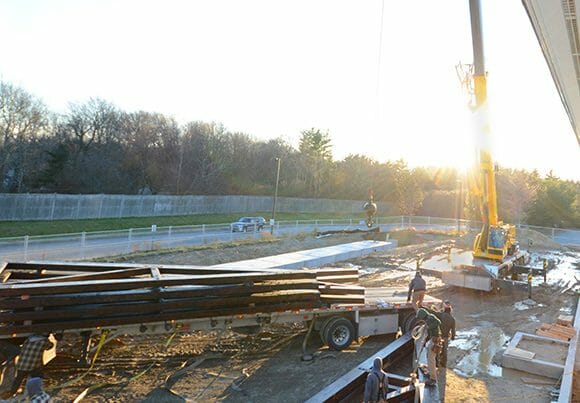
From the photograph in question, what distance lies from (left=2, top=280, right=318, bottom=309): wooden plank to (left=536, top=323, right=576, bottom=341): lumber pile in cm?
689

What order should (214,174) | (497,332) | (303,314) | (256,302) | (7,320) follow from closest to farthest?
1. (7,320)
2. (256,302)
3. (303,314)
4. (497,332)
5. (214,174)

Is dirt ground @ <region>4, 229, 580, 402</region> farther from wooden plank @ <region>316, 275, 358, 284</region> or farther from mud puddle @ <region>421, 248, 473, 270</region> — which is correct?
mud puddle @ <region>421, 248, 473, 270</region>

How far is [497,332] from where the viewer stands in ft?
41.6

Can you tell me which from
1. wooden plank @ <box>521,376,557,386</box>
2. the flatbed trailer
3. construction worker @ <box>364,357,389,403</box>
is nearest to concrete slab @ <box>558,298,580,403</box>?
wooden plank @ <box>521,376,557,386</box>

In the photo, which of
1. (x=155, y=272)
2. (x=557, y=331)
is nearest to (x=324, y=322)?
(x=155, y=272)

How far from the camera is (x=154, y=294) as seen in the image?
8219mm

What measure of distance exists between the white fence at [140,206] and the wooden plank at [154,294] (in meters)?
30.5

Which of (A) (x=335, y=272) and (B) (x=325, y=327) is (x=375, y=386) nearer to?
(B) (x=325, y=327)

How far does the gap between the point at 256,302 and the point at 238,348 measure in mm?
1870

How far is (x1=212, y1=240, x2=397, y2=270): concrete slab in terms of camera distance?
623 inches

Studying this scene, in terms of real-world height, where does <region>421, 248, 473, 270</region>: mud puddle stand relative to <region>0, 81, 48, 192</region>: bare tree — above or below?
below

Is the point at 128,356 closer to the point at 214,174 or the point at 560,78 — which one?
the point at 560,78

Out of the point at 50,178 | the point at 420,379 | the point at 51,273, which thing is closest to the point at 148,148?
the point at 50,178

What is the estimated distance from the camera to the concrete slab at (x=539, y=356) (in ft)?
30.7
